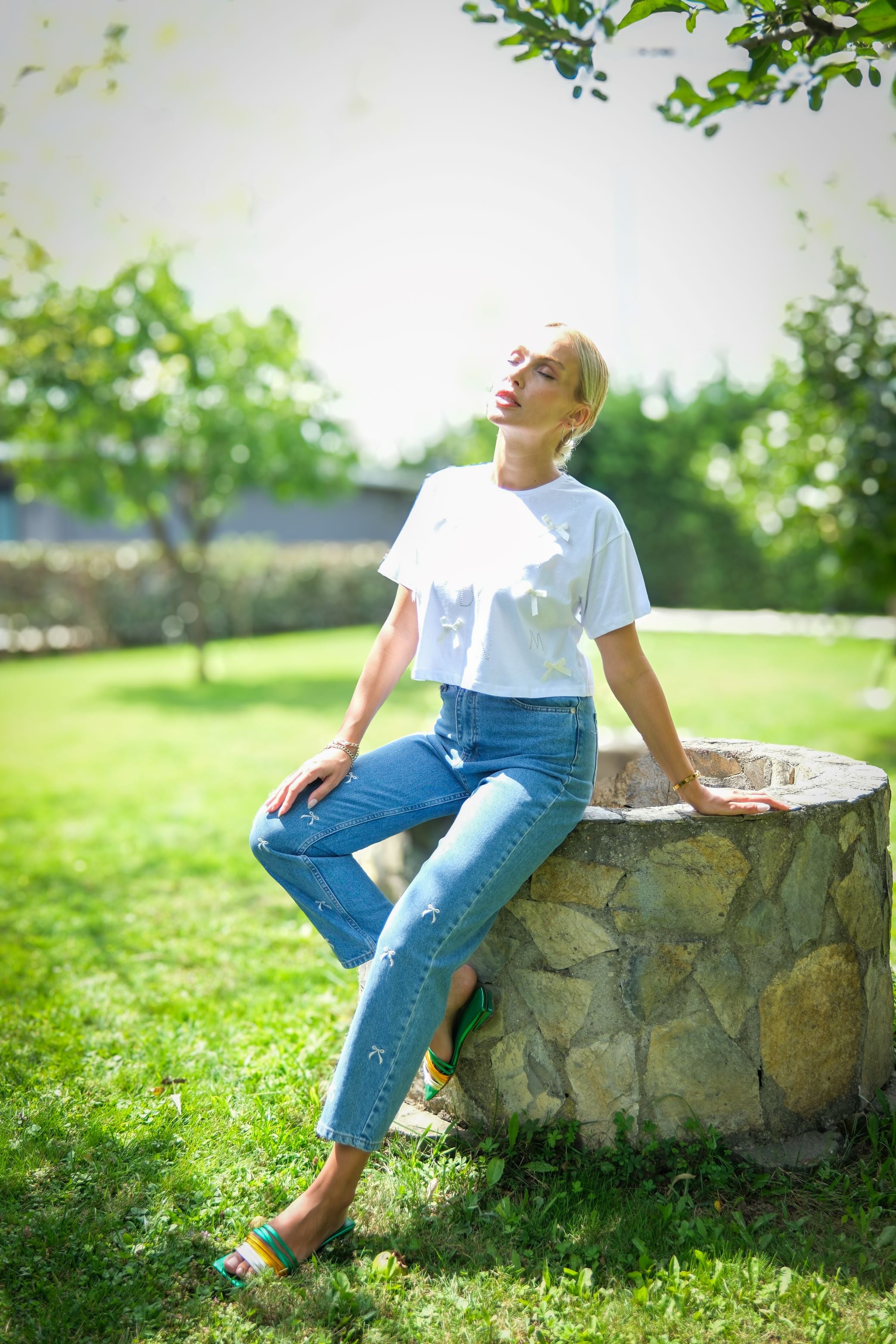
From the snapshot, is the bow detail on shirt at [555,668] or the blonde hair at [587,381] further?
the blonde hair at [587,381]

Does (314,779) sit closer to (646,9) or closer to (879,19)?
(646,9)

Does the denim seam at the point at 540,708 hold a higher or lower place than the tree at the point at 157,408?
lower

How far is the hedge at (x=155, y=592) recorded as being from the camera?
52.8 ft

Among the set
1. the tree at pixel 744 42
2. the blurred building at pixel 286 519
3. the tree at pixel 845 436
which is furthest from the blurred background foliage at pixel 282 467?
the tree at pixel 744 42

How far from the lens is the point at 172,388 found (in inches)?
478

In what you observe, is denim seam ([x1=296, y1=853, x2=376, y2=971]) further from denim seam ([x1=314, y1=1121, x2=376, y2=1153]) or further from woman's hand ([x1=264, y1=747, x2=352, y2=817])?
denim seam ([x1=314, y1=1121, x2=376, y2=1153])

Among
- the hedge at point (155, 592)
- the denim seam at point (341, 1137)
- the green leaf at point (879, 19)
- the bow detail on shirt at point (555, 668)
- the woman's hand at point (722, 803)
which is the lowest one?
the hedge at point (155, 592)

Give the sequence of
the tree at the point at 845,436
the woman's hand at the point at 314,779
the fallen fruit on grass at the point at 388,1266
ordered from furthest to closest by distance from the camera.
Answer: the tree at the point at 845,436
the woman's hand at the point at 314,779
the fallen fruit on grass at the point at 388,1266

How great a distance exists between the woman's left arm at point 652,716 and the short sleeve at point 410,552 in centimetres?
52

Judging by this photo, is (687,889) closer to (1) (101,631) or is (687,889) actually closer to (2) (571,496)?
(2) (571,496)

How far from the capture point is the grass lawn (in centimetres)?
198

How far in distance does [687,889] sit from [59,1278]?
4.90ft

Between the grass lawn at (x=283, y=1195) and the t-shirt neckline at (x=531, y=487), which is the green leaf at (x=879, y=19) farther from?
the grass lawn at (x=283, y=1195)

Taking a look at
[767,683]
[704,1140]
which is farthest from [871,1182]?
[767,683]
